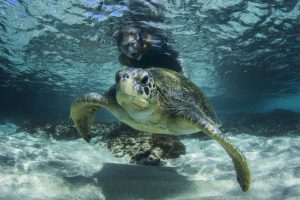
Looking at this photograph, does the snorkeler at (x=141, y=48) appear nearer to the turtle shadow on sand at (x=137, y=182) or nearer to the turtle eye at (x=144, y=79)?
the turtle shadow on sand at (x=137, y=182)

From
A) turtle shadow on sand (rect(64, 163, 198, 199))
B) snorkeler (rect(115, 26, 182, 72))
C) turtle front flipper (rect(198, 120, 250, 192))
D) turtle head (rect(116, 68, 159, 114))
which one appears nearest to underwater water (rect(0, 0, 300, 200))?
turtle shadow on sand (rect(64, 163, 198, 199))

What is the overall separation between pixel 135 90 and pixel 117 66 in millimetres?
15803

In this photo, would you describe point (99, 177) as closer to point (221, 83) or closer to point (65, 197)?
point (65, 197)

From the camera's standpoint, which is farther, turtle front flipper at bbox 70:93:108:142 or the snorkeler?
the snorkeler

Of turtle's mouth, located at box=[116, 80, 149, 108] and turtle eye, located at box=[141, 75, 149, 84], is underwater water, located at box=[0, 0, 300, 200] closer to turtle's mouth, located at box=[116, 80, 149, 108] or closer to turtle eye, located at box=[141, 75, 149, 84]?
turtle's mouth, located at box=[116, 80, 149, 108]

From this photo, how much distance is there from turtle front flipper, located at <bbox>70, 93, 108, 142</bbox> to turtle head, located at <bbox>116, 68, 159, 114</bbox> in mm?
898

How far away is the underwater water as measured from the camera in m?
4.22

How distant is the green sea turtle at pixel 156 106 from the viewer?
12.7 ft

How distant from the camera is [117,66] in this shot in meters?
19.3

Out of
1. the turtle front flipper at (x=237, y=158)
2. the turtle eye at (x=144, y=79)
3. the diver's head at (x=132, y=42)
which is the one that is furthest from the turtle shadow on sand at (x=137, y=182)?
the diver's head at (x=132, y=42)

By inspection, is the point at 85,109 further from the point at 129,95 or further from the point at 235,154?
the point at 235,154

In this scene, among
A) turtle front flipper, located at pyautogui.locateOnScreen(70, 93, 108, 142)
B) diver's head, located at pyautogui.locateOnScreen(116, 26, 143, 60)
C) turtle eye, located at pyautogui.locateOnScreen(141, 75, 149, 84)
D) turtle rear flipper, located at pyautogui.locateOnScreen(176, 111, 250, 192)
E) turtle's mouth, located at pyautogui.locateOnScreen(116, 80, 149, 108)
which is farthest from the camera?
diver's head, located at pyautogui.locateOnScreen(116, 26, 143, 60)

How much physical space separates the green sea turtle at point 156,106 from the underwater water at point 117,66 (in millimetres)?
779

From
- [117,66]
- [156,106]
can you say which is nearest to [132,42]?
[117,66]
